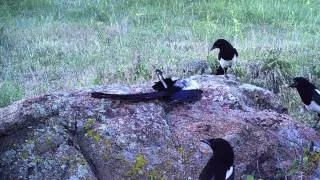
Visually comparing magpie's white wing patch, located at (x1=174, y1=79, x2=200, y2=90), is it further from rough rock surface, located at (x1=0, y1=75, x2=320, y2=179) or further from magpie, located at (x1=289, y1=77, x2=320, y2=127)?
magpie, located at (x1=289, y1=77, x2=320, y2=127)

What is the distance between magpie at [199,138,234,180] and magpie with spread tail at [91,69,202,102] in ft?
2.72

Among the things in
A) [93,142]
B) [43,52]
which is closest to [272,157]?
[93,142]

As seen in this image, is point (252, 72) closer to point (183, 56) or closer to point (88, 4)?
point (183, 56)

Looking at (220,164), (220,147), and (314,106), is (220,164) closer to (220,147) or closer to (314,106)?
(220,147)

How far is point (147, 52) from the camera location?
10500 mm

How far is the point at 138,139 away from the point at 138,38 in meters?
7.77

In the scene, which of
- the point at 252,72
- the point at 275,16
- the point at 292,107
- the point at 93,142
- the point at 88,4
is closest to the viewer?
the point at 93,142

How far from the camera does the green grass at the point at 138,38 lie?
8562mm

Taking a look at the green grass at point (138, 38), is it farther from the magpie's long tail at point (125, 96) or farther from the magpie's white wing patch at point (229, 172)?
the magpie's white wing patch at point (229, 172)

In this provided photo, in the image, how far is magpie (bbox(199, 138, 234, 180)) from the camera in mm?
3497

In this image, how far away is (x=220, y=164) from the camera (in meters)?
3.54

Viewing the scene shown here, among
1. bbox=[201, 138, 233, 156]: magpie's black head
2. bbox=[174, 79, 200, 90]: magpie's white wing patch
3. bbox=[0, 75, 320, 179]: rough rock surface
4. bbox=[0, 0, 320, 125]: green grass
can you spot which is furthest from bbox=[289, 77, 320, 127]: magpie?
bbox=[201, 138, 233, 156]: magpie's black head

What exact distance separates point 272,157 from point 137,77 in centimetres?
412

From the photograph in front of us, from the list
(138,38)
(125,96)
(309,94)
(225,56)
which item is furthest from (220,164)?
(138,38)
